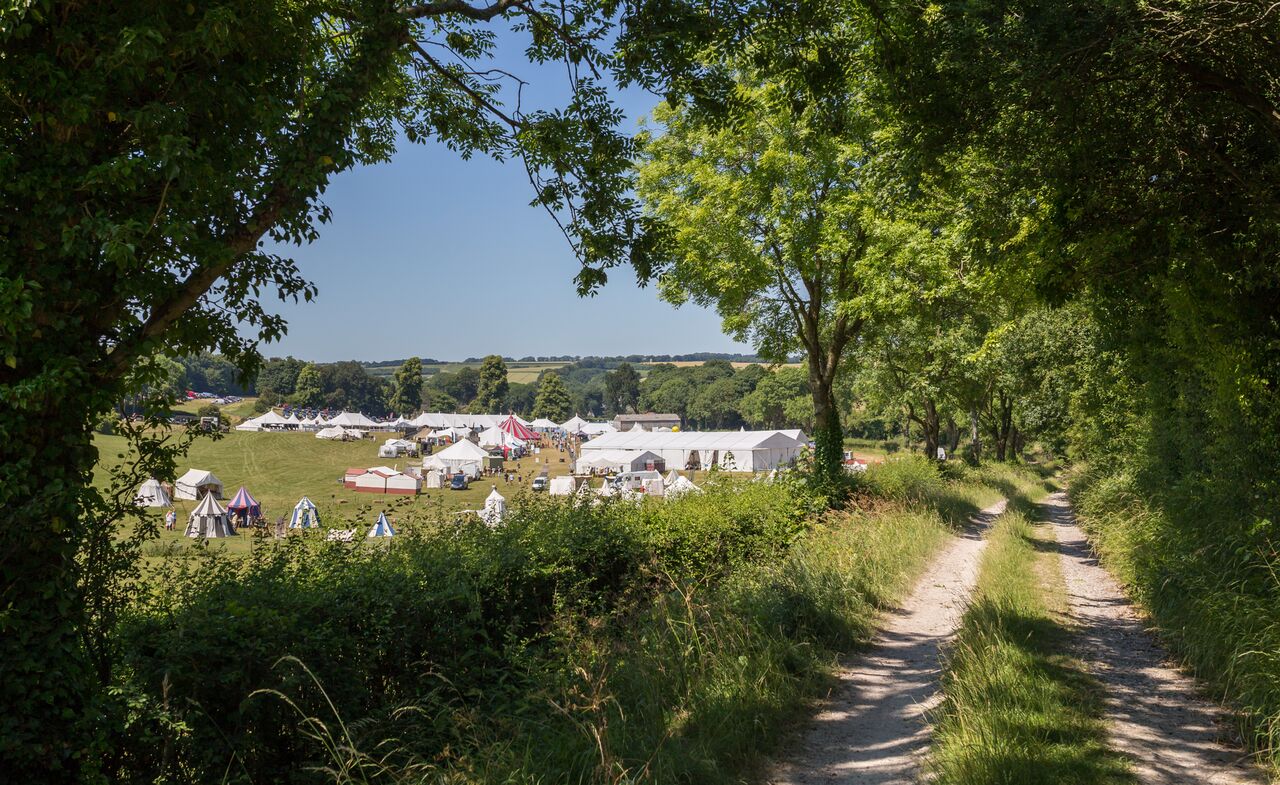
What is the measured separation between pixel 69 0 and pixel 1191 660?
9.35 metres

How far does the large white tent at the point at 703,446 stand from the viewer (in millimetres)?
55500

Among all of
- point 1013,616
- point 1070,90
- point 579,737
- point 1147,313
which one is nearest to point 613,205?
point 1070,90

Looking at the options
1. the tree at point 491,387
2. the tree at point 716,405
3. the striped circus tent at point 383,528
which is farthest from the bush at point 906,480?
the tree at point 491,387

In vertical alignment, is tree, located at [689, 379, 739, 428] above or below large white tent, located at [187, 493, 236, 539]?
above

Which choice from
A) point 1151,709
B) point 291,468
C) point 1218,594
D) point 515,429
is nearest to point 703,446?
point 515,429

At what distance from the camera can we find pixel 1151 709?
5.70 meters

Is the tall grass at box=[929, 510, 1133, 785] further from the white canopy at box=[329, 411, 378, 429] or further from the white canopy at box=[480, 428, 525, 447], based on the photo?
the white canopy at box=[329, 411, 378, 429]

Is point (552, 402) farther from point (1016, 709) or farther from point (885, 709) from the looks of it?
point (1016, 709)

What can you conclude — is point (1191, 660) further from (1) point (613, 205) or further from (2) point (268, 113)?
(2) point (268, 113)

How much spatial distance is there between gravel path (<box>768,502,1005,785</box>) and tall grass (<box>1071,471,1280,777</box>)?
194 centimetres

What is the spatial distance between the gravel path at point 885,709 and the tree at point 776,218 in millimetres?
7921

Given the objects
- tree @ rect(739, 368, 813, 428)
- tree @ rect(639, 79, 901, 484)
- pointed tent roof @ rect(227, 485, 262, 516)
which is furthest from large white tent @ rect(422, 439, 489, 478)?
tree @ rect(739, 368, 813, 428)

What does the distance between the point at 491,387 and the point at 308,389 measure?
42716 millimetres

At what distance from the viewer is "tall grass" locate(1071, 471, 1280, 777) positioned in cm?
514
